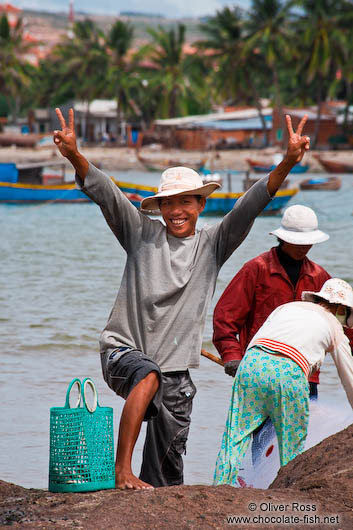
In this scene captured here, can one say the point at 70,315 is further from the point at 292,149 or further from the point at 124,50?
the point at 124,50

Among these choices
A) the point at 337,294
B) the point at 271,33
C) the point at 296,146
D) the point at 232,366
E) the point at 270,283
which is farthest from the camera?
the point at 271,33

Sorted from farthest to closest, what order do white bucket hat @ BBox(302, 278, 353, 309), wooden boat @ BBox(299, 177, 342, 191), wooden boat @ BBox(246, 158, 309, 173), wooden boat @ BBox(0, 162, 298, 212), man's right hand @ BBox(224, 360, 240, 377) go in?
wooden boat @ BBox(246, 158, 309, 173) < wooden boat @ BBox(299, 177, 342, 191) < wooden boat @ BBox(0, 162, 298, 212) < man's right hand @ BBox(224, 360, 240, 377) < white bucket hat @ BBox(302, 278, 353, 309)

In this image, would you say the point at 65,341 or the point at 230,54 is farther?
the point at 230,54

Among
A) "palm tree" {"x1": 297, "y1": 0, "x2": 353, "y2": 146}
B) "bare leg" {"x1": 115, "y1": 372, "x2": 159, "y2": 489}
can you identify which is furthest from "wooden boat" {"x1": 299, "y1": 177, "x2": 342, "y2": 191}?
"bare leg" {"x1": 115, "y1": 372, "x2": 159, "y2": 489}

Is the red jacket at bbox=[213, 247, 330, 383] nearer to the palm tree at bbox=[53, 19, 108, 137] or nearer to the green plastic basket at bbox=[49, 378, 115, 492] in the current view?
the green plastic basket at bbox=[49, 378, 115, 492]

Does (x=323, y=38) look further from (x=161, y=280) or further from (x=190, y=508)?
(x=190, y=508)

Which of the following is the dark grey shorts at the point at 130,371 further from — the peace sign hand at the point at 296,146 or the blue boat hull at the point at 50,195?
the blue boat hull at the point at 50,195

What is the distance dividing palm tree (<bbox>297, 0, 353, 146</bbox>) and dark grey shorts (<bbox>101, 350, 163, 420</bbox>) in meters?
51.4

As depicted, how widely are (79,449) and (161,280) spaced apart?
0.72 m

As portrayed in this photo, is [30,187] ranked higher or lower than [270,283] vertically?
lower

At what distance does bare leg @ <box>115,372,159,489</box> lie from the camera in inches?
124

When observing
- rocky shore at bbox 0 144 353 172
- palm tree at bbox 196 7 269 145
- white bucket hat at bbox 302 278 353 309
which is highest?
palm tree at bbox 196 7 269 145

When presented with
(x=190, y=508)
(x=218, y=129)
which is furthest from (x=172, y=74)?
(x=190, y=508)

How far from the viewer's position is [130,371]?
3203mm
